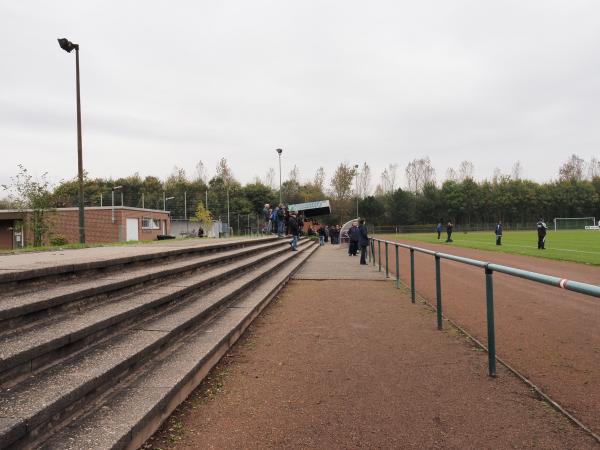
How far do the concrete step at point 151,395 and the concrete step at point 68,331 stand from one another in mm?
475

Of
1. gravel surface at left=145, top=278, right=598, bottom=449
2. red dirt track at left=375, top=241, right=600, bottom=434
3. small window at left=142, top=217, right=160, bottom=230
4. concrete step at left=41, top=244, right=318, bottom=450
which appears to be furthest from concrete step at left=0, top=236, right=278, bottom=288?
small window at left=142, top=217, right=160, bottom=230

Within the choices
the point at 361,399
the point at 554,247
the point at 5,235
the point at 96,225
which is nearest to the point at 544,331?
the point at 361,399

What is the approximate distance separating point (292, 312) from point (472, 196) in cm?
8548

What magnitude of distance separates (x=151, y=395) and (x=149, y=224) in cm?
3695

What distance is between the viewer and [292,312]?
7.07 metres

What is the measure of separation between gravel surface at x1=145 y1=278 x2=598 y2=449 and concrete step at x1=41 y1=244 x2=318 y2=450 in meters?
0.13

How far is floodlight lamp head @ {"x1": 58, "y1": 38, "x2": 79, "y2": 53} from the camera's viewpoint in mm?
13398

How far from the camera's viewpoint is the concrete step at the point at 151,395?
7.88 ft

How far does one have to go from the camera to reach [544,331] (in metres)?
5.55

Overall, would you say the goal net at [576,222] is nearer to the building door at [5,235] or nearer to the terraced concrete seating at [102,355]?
the building door at [5,235]

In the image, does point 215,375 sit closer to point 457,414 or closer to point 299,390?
point 299,390

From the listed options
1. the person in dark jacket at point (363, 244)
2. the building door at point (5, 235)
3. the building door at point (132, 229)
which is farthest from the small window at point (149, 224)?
the person in dark jacket at point (363, 244)

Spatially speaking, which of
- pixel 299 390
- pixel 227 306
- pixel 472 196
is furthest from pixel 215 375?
pixel 472 196

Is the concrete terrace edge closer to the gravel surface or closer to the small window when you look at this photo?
the gravel surface
